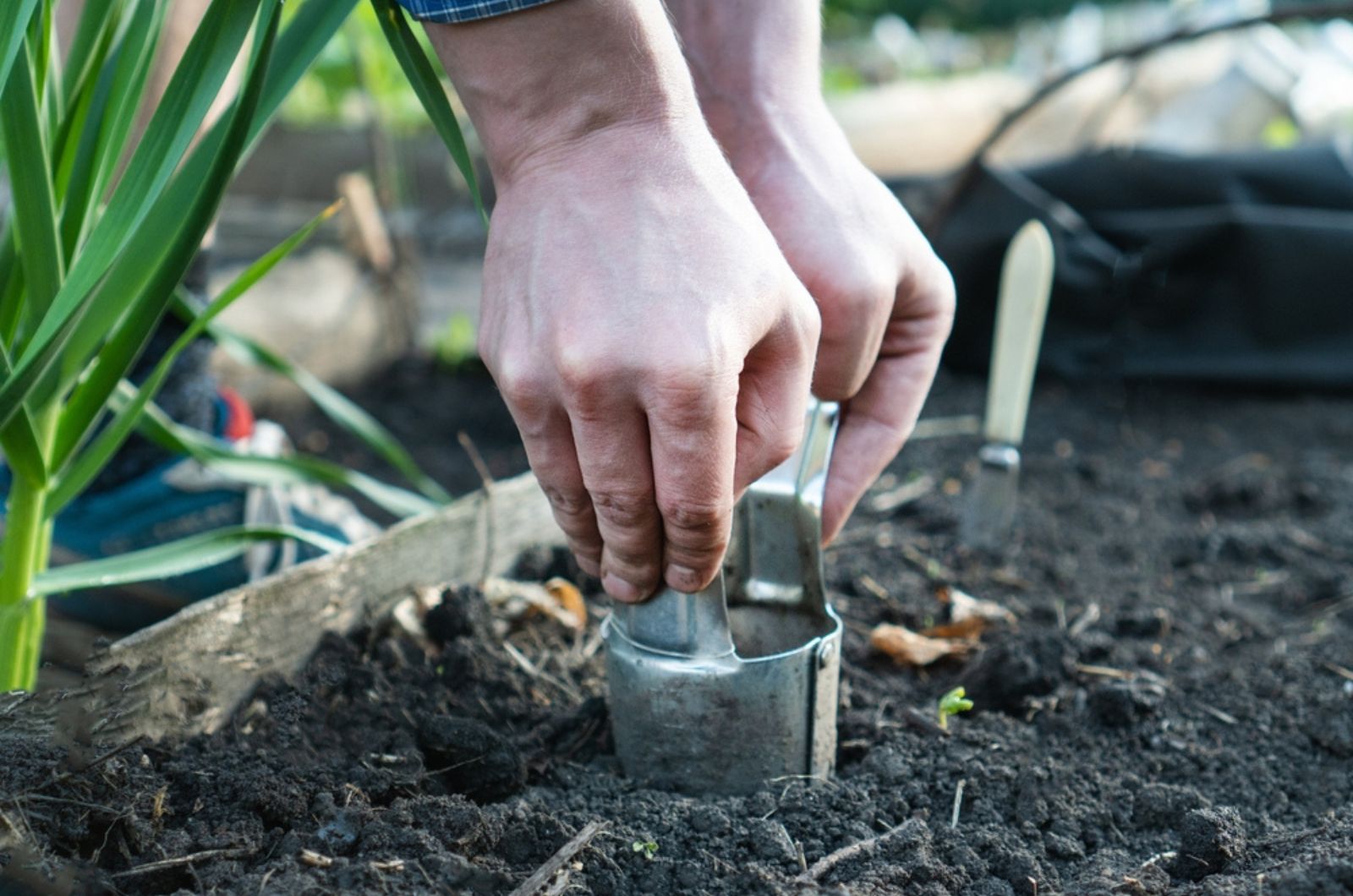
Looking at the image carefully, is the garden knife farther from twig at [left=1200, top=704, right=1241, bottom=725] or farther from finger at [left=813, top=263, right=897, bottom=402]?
finger at [left=813, top=263, right=897, bottom=402]

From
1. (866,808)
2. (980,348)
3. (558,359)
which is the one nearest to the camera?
(558,359)

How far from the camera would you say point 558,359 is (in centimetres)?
71

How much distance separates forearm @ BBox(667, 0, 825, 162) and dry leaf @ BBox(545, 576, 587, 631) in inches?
23.4

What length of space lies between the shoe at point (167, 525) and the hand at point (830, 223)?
84cm

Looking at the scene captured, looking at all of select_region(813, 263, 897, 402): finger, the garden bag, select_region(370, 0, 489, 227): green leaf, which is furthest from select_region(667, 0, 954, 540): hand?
the garden bag

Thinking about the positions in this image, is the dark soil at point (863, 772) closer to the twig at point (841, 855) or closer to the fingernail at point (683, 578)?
the twig at point (841, 855)

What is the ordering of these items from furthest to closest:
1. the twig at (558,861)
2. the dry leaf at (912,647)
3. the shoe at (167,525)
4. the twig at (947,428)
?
the twig at (947,428)
the shoe at (167,525)
the dry leaf at (912,647)
the twig at (558,861)

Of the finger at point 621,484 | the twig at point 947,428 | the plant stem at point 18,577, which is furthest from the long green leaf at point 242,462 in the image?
the twig at point 947,428

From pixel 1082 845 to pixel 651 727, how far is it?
0.38m

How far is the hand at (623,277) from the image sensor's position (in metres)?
0.71

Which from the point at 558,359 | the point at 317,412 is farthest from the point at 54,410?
the point at 317,412

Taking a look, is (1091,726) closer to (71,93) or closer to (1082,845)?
(1082,845)

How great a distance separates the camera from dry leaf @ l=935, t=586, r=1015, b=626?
4.77 feet

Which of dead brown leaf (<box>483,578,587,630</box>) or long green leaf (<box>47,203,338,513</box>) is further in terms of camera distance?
dead brown leaf (<box>483,578,587,630</box>)
